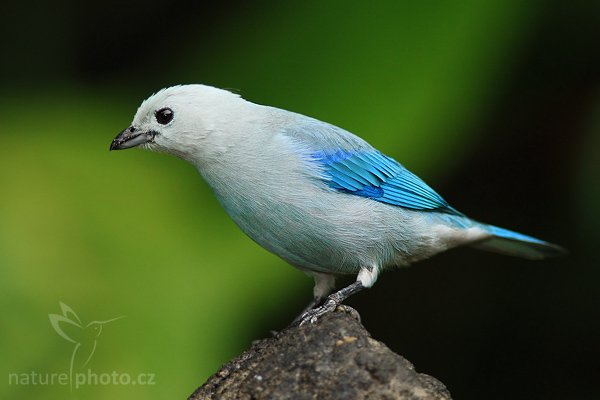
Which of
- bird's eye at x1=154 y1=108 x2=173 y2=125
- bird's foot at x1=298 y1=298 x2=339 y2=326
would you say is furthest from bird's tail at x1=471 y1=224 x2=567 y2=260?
bird's eye at x1=154 y1=108 x2=173 y2=125

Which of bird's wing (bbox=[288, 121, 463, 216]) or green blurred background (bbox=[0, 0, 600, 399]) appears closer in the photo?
bird's wing (bbox=[288, 121, 463, 216])

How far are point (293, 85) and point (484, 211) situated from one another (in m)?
1.78

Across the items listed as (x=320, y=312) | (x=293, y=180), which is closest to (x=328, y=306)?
(x=320, y=312)

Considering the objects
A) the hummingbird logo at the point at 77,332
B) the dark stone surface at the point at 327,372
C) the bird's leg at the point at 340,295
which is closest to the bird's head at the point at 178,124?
the bird's leg at the point at 340,295

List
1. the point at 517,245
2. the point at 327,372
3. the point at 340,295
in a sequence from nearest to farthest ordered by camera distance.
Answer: the point at 327,372, the point at 340,295, the point at 517,245

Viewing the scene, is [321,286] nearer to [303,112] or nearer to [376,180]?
[376,180]

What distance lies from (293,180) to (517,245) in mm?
1749

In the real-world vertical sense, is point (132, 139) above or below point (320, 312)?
above

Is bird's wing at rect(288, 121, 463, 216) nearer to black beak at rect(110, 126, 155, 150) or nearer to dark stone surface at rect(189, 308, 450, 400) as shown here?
black beak at rect(110, 126, 155, 150)

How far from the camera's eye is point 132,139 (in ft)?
16.2

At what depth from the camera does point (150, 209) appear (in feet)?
19.6

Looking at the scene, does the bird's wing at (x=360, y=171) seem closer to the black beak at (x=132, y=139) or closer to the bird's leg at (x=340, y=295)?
the bird's leg at (x=340, y=295)

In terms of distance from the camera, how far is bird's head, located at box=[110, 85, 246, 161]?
488 centimetres

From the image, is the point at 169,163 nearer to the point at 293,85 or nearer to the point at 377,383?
the point at 293,85
